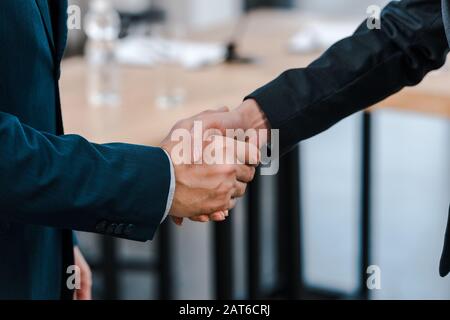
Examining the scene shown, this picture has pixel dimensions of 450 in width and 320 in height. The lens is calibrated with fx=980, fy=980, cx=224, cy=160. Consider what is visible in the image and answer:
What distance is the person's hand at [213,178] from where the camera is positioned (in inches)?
58.8

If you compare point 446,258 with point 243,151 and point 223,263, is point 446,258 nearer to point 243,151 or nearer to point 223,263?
point 243,151

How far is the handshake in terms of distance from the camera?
150cm

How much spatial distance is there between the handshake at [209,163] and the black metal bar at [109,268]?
66.4 inches

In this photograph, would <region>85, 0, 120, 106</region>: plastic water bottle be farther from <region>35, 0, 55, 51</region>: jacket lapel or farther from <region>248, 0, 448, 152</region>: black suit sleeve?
<region>35, 0, 55, 51</region>: jacket lapel

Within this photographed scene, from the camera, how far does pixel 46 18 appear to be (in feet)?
4.88

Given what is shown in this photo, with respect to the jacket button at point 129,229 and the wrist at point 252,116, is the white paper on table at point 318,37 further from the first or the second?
the jacket button at point 129,229

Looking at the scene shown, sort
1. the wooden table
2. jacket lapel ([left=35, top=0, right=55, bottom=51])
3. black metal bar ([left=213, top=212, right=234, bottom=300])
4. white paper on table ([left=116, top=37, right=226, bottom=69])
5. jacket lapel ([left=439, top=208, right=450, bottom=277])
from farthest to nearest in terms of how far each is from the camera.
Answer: white paper on table ([left=116, top=37, right=226, bottom=69]) < black metal bar ([left=213, top=212, right=234, bottom=300]) < the wooden table < jacket lapel ([left=439, top=208, right=450, bottom=277]) < jacket lapel ([left=35, top=0, right=55, bottom=51])

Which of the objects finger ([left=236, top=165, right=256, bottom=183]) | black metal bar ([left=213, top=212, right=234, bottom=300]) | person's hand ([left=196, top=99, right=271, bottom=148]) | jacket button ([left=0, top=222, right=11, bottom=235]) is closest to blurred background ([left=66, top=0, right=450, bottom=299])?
black metal bar ([left=213, top=212, right=234, bottom=300])

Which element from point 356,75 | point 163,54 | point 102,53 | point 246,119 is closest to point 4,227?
point 246,119

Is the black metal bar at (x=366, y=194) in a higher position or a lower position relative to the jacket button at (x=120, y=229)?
higher

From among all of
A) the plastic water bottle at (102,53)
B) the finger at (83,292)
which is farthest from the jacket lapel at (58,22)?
the plastic water bottle at (102,53)

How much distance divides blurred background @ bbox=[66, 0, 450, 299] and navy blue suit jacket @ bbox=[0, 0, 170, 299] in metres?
0.62

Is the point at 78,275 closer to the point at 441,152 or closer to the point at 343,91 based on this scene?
the point at 343,91

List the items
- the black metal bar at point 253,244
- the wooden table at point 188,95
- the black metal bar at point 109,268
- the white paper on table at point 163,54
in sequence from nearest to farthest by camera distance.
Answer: the wooden table at point 188,95 → the black metal bar at point 253,244 → the white paper on table at point 163,54 → the black metal bar at point 109,268
